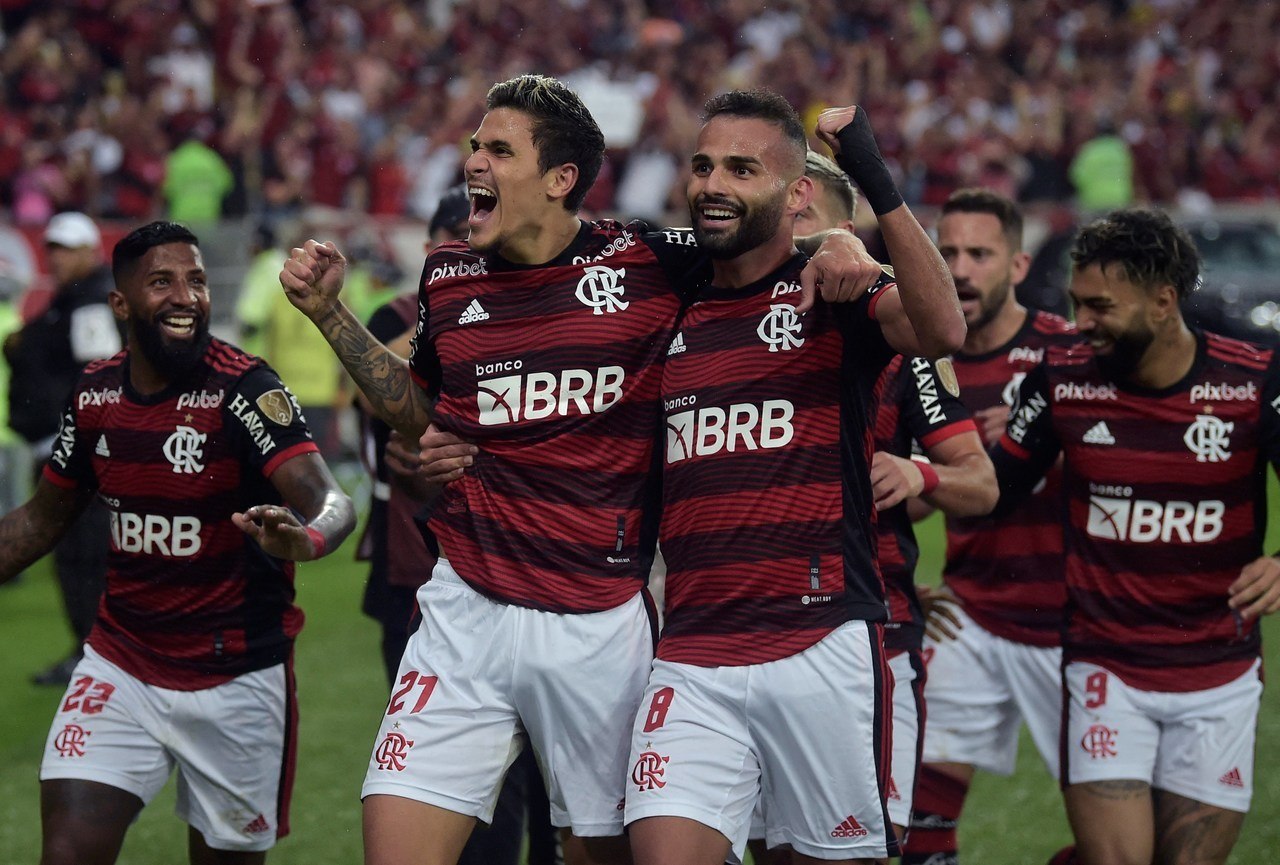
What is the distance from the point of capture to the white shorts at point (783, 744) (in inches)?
165

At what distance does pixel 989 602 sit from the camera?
6.06 meters

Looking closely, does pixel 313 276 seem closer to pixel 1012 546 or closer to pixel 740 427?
pixel 740 427

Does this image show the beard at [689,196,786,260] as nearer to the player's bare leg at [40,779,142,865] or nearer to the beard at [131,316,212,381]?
the beard at [131,316,212,381]

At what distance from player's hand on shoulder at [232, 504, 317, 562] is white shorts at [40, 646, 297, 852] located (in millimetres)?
909

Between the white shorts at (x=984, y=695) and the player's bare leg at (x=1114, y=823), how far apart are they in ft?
2.42

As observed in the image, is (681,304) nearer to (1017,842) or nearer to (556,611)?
(556,611)

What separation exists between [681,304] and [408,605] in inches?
72.2

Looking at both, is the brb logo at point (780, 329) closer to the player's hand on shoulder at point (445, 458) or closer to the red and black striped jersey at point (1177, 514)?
the player's hand on shoulder at point (445, 458)

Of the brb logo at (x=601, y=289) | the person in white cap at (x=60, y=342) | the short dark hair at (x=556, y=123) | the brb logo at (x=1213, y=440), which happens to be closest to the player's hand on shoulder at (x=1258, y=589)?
the brb logo at (x=1213, y=440)

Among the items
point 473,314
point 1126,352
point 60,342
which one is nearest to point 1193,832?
point 1126,352

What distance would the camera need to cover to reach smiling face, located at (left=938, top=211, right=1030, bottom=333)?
612cm

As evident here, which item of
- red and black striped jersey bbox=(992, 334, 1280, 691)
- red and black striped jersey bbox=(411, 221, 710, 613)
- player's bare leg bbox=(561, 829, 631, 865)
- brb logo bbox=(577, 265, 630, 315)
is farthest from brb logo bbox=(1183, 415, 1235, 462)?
player's bare leg bbox=(561, 829, 631, 865)

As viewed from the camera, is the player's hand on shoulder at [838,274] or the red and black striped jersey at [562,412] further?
the red and black striped jersey at [562,412]

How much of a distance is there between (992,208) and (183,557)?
310 centimetres
